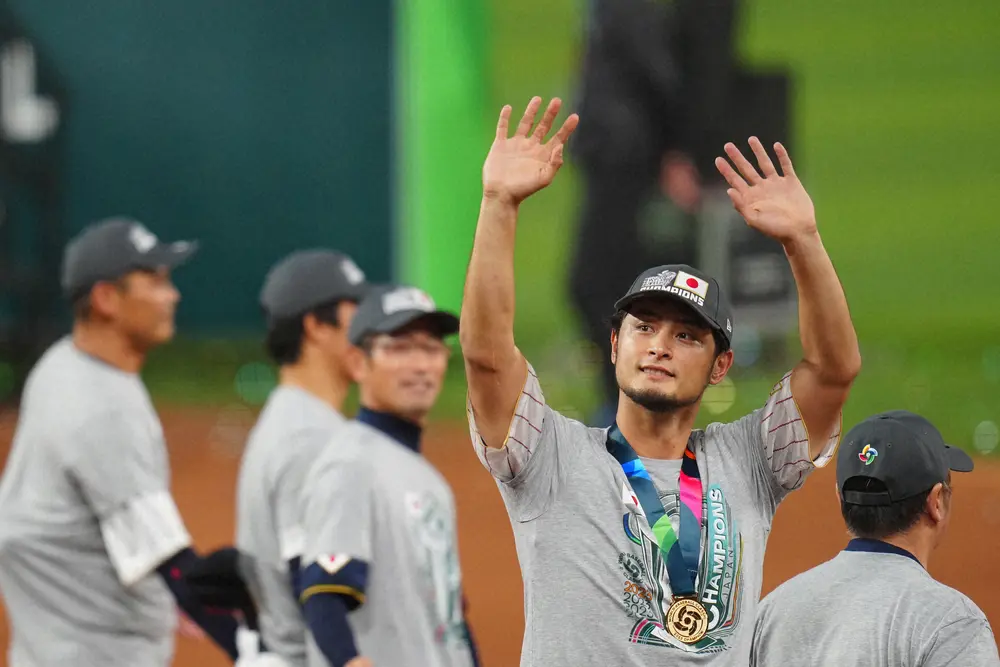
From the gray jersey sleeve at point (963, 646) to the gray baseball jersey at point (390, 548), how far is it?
4.87ft

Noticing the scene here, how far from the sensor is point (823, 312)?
3.10 meters

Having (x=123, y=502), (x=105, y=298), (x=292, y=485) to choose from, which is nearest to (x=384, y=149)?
(x=105, y=298)

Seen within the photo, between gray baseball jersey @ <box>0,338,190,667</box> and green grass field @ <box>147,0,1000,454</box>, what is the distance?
7.57 m

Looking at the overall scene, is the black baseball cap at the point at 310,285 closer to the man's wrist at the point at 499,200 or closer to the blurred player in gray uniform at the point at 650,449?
the blurred player in gray uniform at the point at 650,449

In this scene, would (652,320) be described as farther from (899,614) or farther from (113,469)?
(113,469)

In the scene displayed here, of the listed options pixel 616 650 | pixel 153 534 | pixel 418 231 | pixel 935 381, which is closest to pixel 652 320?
pixel 616 650

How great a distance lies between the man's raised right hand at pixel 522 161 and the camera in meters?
3.03

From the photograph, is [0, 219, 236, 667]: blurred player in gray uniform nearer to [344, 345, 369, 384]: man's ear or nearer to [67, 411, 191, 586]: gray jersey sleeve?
[67, 411, 191, 586]: gray jersey sleeve

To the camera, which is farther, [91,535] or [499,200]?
[91,535]

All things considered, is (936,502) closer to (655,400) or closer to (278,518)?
(655,400)

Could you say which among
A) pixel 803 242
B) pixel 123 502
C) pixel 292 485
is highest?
pixel 803 242

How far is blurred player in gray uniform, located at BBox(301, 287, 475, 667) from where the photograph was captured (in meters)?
3.88

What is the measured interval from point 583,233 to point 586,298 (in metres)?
0.32

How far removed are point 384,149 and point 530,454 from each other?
413 inches
